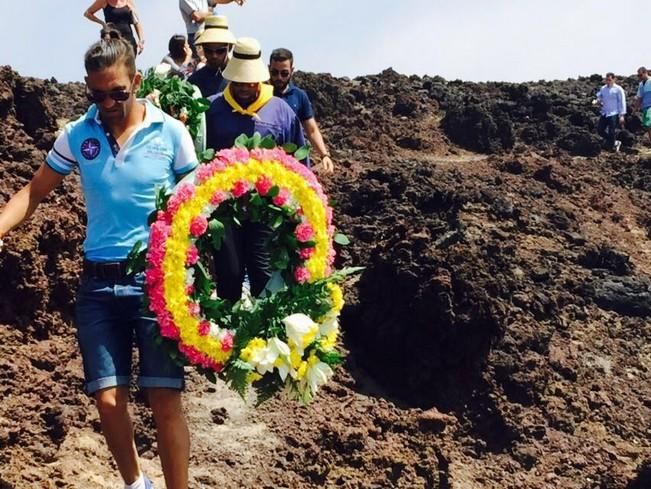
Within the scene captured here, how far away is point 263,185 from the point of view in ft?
15.4

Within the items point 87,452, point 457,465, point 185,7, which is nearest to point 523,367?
point 457,465

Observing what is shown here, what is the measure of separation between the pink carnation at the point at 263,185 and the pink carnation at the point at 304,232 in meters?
0.23

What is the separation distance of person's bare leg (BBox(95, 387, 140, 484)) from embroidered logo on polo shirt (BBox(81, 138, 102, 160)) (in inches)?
37.8

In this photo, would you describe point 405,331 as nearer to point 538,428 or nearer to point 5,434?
point 538,428

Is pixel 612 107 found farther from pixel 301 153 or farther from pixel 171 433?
pixel 171 433

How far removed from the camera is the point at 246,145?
482cm

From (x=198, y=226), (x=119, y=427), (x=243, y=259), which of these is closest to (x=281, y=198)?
(x=198, y=226)

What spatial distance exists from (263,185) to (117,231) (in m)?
0.70

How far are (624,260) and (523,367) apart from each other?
4.23 meters

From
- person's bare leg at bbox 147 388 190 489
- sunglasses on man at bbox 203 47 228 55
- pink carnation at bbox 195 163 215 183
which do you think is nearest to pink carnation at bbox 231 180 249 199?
pink carnation at bbox 195 163 215 183

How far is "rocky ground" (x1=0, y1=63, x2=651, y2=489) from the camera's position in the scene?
Answer: 6336mm

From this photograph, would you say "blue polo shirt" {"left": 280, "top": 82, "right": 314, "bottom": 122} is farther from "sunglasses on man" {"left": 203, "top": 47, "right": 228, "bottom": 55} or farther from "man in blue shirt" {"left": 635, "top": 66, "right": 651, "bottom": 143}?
"man in blue shirt" {"left": 635, "top": 66, "right": 651, "bottom": 143}

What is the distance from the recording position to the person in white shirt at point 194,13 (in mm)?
10000

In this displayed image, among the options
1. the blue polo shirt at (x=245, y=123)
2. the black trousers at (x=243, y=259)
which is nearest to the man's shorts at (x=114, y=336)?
the black trousers at (x=243, y=259)
